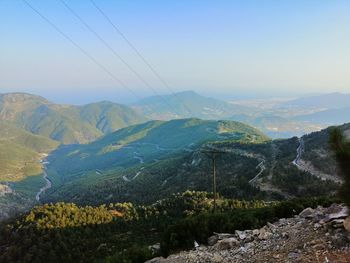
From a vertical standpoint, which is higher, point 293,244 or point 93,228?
point 293,244

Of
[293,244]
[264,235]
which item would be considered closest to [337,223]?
[293,244]

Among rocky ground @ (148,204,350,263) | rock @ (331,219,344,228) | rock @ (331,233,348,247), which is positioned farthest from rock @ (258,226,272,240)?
rock @ (331,233,348,247)

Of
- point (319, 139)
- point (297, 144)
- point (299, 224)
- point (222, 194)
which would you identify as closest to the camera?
point (299, 224)

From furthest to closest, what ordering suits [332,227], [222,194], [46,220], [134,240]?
[222,194]
[46,220]
[134,240]
[332,227]

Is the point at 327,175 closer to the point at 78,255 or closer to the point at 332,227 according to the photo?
the point at 78,255

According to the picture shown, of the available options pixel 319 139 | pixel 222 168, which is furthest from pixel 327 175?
pixel 222 168

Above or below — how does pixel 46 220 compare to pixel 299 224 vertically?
below

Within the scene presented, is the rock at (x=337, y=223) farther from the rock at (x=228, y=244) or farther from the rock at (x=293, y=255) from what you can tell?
the rock at (x=228, y=244)

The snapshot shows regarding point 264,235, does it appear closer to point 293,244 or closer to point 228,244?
point 228,244

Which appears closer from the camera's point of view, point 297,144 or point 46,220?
point 46,220
